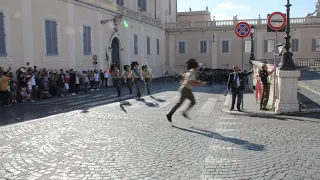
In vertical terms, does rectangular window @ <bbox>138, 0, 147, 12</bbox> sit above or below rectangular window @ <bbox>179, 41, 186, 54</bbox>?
above

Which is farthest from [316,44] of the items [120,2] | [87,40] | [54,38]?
[54,38]

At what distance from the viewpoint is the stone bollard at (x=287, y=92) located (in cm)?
1078

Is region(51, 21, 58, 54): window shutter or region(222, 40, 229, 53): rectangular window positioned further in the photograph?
region(222, 40, 229, 53): rectangular window

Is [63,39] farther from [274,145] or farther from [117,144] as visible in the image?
[274,145]

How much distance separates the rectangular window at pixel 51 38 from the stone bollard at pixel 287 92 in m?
14.6

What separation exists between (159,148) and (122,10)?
26764mm

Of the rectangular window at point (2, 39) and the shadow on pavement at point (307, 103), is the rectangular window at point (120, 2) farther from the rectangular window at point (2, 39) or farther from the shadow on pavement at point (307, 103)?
the shadow on pavement at point (307, 103)

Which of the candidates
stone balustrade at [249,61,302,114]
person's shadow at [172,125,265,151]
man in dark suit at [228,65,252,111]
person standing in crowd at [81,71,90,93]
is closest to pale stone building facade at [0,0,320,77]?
person standing in crowd at [81,71,90,93]

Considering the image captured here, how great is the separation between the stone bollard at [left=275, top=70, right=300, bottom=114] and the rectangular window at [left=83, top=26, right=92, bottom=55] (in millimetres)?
17199

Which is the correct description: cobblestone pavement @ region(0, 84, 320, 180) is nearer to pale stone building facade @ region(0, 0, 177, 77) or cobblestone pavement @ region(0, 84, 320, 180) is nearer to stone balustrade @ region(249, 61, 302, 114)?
stone balustrade @ region(249, 61, 302, 114)

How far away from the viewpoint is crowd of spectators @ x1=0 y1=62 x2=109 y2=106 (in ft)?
48.7

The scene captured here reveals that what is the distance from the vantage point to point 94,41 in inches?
1043

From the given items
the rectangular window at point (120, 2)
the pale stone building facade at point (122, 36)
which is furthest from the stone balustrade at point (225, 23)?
the rectangular window at point (120, 2)

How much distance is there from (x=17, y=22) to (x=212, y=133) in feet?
46.4
